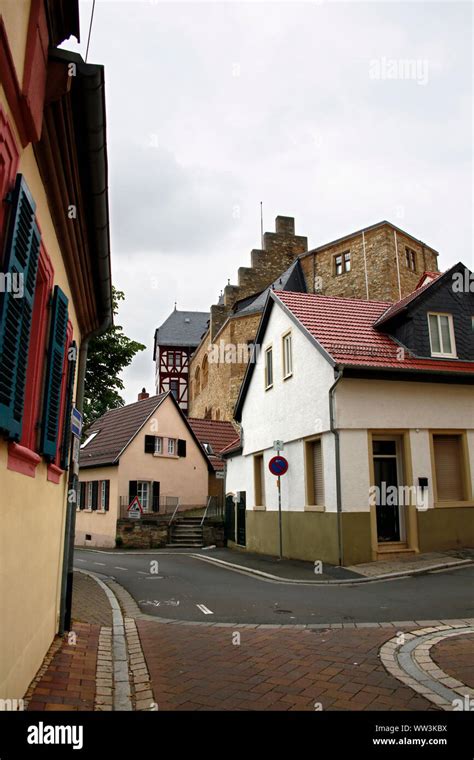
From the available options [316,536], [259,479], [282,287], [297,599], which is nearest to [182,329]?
[282,287]

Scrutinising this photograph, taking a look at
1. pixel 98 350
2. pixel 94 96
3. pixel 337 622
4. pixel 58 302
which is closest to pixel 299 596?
pixel 337 622

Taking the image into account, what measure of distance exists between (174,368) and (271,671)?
55.6 metres

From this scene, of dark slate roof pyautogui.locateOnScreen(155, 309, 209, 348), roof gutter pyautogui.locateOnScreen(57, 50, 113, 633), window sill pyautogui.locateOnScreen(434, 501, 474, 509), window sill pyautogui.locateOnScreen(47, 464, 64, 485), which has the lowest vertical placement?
window sill pyautogui.locateOnScreen(434, 501, 474, 509)

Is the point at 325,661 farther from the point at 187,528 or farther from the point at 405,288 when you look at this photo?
the point at 405,288

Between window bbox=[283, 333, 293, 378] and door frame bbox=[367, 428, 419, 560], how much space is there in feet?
12.6

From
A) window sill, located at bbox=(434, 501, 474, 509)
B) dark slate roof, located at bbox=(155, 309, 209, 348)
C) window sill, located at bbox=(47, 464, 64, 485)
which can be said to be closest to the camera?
window sill, located at bbox=(47, 464, 64, 485)

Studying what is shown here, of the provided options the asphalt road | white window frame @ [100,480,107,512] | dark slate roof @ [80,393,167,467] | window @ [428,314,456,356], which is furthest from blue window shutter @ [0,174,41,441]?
white window frame @ [100,480,107,512]

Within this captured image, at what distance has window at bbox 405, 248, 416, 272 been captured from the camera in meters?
37.4

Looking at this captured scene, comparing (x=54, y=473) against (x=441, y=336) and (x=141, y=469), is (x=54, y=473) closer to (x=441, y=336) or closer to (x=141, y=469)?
(x=441, y=336)

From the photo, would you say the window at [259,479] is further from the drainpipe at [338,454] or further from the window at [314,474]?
the drainpipe at [338,454]

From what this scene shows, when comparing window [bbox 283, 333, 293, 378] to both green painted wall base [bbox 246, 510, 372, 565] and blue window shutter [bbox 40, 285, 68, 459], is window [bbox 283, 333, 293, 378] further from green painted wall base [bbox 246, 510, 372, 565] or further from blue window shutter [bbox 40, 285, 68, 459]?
blue window shutter [bbox 40, 285, 68, 459]

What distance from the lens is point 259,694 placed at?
15.0 ft
